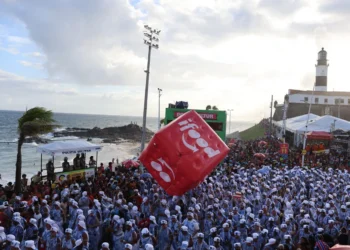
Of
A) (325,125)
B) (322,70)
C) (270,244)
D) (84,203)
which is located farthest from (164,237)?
(322,70)

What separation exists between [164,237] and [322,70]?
7020 centimetres

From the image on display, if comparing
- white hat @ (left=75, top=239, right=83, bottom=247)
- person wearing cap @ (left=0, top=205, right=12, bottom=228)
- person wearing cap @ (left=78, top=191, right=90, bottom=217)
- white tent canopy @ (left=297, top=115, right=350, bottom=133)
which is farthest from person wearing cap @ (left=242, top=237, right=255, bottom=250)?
white tent canopy @ (left=297, top=115, right=350, bottom=133)

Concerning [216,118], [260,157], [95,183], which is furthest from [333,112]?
[95,183]

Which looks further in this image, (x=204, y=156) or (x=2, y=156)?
(x=2, y=156)

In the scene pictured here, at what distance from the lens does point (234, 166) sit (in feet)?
65.3

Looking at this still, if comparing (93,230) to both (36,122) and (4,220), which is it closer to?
(4,220)

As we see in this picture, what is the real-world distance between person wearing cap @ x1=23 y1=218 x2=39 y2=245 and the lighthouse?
235ft

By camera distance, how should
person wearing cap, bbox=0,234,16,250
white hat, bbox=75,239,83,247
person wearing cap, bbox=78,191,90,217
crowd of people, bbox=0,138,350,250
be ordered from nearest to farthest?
white hat, bbox=75,239,83,247
person wearing cap, bbox=0,234,16,250
crowd of people, bbox=0,138,350,250
person wearing cap, bbox=78,191,90,217

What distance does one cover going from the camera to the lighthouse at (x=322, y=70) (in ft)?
235

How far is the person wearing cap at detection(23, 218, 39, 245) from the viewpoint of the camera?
28.0ft

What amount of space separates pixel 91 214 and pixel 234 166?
11716mm

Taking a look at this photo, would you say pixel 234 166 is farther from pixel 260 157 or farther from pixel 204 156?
pixel 204 156

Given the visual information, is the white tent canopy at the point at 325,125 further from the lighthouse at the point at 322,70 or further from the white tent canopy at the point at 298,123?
the lighthouse at the point at 322,70

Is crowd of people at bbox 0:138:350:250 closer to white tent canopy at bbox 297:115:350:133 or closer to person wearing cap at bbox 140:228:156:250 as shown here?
person wearing cap at bbox 140:228:156:250
